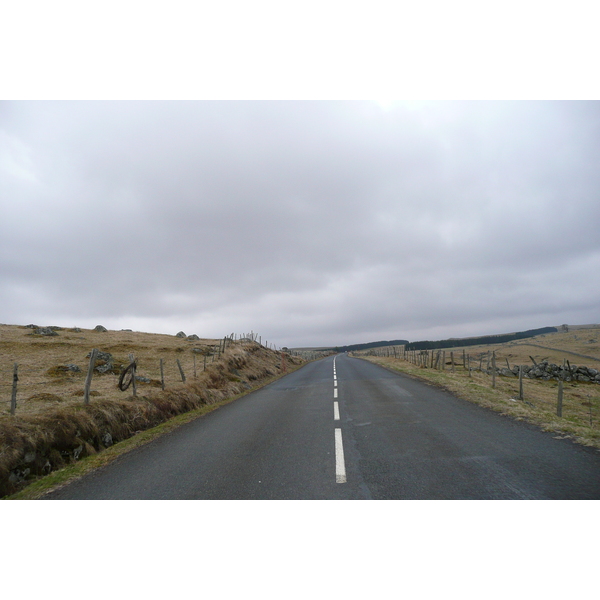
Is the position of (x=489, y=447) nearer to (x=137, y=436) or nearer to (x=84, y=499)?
(x=84, y=499)

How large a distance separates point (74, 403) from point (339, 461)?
32.3 feet

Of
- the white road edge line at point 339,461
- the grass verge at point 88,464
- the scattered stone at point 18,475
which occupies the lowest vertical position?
the grass verge at point 88,464

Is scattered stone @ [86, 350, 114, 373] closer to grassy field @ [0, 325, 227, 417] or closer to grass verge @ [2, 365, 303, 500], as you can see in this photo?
grassy field @ [0, 325, 227, 417]

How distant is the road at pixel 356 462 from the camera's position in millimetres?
4934

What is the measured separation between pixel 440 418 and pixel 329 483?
5.93 meters

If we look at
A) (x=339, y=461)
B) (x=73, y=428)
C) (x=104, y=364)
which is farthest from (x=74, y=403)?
(x=104, y=364)

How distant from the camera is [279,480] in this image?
5.50 metres

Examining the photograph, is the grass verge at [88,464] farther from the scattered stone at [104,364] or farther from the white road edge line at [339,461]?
the scattered stone at [104,364]

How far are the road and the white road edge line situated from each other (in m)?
0.02

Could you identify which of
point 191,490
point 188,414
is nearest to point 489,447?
point 191,490

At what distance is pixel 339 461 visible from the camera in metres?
6.26

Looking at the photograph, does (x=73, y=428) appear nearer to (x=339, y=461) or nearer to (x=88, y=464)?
(x=88, y=464)

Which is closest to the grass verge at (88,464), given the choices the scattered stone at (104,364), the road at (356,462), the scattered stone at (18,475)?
the scattered stone at (18,475)

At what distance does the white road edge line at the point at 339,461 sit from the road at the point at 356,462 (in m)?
0.02
